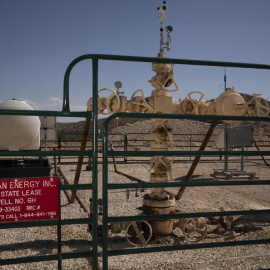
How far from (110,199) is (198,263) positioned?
362 centimetres

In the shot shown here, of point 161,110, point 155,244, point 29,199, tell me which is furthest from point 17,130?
point 29,199

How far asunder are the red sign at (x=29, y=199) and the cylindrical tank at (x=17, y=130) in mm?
3345

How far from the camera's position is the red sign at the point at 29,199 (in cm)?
203

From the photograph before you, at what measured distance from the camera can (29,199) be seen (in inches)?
81.7

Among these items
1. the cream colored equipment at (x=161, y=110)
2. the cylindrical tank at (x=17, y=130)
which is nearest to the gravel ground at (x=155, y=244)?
the cream colored equipment at (x=161, y=110)

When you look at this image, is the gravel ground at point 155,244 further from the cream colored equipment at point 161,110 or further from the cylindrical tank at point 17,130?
the cylindrical tank at point 17,130

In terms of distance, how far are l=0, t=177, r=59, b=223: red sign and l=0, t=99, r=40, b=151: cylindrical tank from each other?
3345 millimetres

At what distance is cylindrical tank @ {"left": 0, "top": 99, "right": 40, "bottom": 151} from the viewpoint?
5270mm

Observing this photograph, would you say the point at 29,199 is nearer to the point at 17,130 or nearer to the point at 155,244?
the point at 155,244

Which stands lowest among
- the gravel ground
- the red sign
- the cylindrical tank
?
the gravel ground

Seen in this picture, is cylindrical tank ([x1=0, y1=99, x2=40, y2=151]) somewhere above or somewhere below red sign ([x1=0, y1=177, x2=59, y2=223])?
above

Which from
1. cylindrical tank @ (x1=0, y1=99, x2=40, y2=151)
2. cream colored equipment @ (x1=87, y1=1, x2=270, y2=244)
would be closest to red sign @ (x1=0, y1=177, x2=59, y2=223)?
cream colored equipment @ (x1=87, y1=1, x2=270, y2=244)

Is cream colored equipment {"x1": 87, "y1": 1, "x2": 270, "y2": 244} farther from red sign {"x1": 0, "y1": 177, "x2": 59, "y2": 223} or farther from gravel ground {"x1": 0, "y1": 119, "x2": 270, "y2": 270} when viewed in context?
red sign {"x1": 0, "y1": 177, "x2": 59, "y2": 223}

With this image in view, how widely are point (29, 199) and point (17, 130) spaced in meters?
3.85
